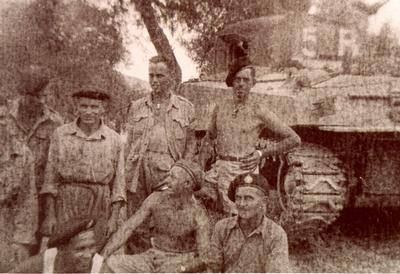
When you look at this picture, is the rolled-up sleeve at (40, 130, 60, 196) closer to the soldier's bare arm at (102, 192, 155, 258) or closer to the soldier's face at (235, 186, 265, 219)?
the soldier's bare arm at (102, 192, 155, 258)

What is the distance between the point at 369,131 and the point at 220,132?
1.43m

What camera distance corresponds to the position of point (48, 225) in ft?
12.6

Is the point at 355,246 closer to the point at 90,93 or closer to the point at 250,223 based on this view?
the point at 250,223

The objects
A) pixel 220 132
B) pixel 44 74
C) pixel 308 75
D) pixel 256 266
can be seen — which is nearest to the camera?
pixel 256 266

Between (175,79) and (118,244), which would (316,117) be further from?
(118,244)

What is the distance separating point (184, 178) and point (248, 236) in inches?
18.9

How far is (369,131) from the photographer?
5.03 m

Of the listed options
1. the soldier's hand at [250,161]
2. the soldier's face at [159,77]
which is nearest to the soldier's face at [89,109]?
the soldier's face at [159,77]

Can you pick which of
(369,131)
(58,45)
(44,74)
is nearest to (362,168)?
(369,131)

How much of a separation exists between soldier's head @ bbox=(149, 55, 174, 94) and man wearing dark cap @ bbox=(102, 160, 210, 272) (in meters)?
0.72

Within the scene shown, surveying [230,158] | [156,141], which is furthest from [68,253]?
[230,158]

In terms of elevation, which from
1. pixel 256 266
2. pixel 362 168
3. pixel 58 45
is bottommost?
pixel 256 266

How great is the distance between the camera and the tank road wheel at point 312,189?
5.25 m

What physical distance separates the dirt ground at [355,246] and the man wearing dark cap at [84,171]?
5.04 feet
